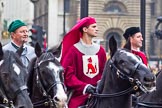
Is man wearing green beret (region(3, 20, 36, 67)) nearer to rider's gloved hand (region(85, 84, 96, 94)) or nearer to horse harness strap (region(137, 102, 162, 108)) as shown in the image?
rider's gloved hand (region(85, 84, 96, 94))

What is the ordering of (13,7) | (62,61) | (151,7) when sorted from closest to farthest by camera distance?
(62,61)
(151,7)
(13,7)

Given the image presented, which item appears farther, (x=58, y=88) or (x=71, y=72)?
(x=71, y=72)

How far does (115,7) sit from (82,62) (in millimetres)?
62684

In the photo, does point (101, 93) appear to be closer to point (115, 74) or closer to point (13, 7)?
point (115, 74)

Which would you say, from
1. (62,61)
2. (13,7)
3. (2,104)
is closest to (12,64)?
(2,104)

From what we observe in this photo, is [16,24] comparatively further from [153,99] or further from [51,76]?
[153,99]

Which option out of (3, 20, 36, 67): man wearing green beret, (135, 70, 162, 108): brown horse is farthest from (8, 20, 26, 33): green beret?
(135, 70, 162, 108): brown horse

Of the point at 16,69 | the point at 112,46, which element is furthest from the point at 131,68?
the point at 16,69

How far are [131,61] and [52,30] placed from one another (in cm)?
6552

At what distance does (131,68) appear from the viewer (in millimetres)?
8352

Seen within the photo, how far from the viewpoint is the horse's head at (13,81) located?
7148mm

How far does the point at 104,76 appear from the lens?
8680 mm

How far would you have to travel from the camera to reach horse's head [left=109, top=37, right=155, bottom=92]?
8.12 m

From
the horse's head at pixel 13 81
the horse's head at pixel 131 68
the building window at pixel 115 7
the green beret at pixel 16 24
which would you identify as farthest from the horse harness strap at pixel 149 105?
the building window at pixel 115 7
